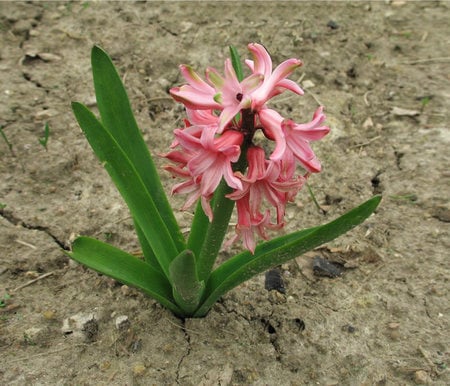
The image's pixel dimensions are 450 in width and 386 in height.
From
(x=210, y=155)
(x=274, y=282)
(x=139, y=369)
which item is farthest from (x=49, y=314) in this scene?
(x=210, y=155)

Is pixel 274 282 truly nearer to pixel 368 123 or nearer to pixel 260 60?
pixel 260 60

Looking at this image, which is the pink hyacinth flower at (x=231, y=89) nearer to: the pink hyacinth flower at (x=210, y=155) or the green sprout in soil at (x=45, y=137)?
the pink hyacinth flower at (x=210, y=155)

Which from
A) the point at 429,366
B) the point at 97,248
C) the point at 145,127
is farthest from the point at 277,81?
the point at 145,127

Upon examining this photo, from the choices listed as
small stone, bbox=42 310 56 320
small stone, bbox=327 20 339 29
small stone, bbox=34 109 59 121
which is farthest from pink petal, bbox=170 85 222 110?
small stone, bbox=327 20 339 29

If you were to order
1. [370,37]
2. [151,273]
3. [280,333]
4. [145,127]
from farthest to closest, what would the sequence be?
[370,37]
[145,127]
[280,333]
[151,273]

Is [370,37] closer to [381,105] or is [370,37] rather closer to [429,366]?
[381,105]

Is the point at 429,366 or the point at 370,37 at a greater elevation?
the point at 370,37

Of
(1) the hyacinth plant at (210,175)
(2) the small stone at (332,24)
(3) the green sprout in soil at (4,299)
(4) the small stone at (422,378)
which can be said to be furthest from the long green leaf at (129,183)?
(2) the small stone at (332,24)
